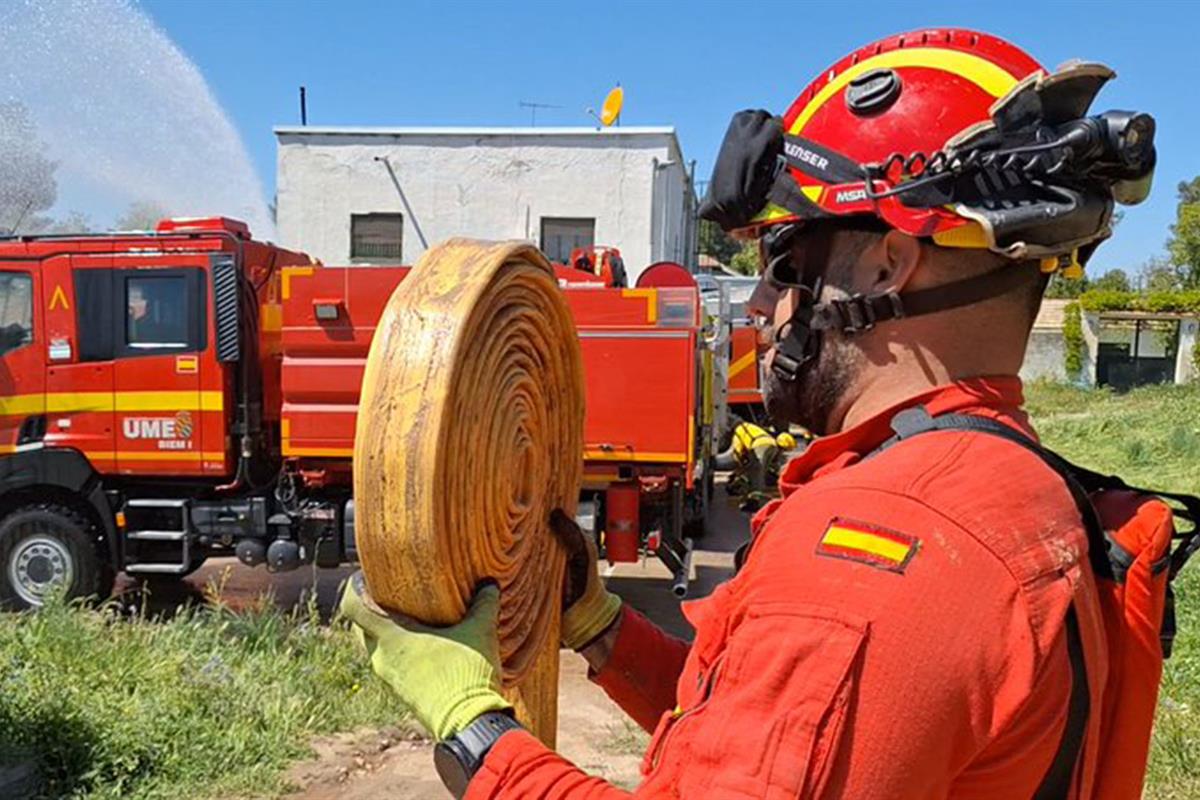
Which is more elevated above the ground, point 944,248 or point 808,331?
point 944,248

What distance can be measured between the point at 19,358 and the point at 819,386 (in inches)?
286

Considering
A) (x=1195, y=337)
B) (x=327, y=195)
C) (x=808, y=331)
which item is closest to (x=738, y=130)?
(x=808, y=331)

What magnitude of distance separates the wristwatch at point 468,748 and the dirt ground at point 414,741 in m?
3.34

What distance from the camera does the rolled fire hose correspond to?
1550mm

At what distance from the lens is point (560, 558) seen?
228 cm

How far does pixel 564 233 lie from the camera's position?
18.7 meters

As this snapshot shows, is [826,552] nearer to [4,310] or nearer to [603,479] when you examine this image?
[603,479]

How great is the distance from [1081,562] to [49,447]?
764 centimetres

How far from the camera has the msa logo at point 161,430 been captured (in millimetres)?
7258

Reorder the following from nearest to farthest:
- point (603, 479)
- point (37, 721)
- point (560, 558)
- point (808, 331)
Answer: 1. point (808, 331)
2. point (560, 558)
3. point (37, 721)
4. point (603, 479)

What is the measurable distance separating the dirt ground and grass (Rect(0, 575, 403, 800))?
169mm

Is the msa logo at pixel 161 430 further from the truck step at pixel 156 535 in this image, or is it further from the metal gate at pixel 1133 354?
the metal gate at pixel 1133 354

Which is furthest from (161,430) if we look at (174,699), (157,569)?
(174,699)

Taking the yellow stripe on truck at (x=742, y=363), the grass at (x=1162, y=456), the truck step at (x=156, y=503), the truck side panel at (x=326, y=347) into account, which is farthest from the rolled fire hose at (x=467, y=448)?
the yellow stripe on truck at (x=742, y=363)
